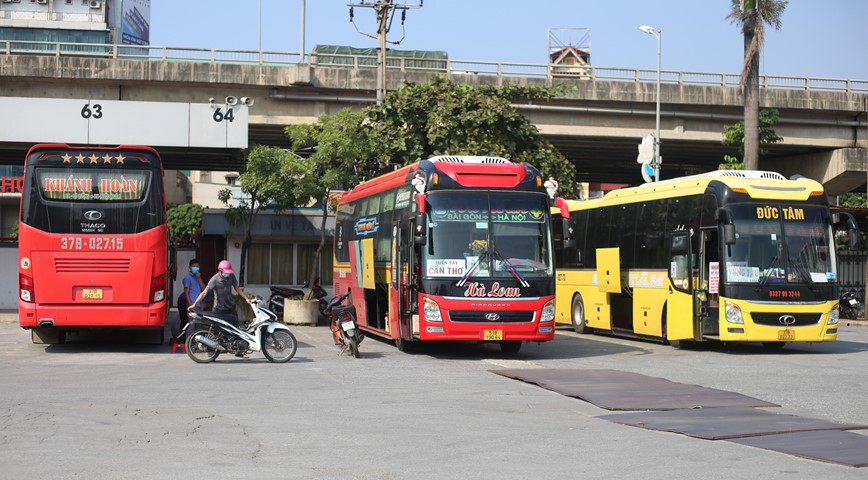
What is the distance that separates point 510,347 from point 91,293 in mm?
7657

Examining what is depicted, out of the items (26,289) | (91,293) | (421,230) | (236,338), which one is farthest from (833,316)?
(26,289)

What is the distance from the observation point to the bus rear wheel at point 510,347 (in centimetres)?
2103

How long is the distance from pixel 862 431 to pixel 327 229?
2847 centimetres

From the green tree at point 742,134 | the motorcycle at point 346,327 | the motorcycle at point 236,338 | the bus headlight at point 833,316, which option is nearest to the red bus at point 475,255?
the motorcycle at point 346,327

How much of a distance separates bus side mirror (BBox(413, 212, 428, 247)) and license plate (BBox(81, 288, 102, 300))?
564 centimetres

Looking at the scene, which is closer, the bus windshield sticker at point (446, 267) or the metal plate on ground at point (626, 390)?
the metal plate on ground at point (626, 390)

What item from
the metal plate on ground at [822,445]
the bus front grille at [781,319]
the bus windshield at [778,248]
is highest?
the bus windshield at [778,248]

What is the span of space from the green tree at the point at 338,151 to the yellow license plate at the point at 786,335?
48.7ft

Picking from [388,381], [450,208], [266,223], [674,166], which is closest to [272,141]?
[266,223]

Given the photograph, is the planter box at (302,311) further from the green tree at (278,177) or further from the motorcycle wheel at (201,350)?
the motorcycle wheel at (201,350)

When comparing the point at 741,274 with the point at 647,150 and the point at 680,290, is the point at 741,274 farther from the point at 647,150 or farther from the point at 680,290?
the point at 647,150

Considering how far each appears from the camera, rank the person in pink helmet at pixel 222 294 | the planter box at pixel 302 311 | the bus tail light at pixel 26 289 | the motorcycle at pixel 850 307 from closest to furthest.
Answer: the person in pink helmet at pixel 222 294 → the bus tail light at pixel 26 289 → the planter box at pixel 302 311 → the motorcycle at pixel 850 307

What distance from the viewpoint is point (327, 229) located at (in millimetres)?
38188

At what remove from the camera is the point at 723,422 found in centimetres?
1134
